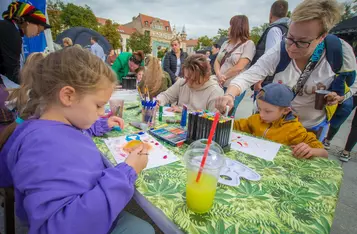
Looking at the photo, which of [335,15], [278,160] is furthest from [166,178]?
[335,15]

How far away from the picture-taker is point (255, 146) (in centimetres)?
130

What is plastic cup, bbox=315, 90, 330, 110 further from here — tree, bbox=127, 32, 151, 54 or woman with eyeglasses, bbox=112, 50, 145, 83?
tree, bbox=127, 32, 151, 54

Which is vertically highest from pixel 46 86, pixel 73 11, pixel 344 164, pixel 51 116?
pixel 73 11

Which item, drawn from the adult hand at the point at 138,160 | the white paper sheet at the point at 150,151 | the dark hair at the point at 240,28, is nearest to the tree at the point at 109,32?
the dark hair at the point at 240,28

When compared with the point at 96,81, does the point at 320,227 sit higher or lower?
lower

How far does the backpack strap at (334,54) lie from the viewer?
1.45 metres

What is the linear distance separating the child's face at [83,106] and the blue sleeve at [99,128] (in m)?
0.44

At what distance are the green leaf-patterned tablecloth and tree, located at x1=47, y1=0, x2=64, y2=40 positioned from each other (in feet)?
69.1

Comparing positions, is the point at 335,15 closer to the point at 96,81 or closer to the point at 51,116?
the point at 96,81

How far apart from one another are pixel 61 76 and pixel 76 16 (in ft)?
87.5

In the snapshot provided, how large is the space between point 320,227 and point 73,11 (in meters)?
27.6

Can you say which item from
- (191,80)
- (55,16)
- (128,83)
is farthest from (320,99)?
(55,16)

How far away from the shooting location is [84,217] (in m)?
0.58

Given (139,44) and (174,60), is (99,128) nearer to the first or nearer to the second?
(174,60)
